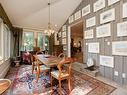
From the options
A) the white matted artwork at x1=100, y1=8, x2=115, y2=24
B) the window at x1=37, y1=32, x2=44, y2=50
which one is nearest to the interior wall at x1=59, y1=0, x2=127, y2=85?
the white matted artwork at x1=100, y1=8, x2=115, y2=24

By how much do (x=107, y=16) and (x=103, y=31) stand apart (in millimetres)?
526

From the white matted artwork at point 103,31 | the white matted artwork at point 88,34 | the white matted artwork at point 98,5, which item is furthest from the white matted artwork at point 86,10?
the white matted artwork at point 103,31

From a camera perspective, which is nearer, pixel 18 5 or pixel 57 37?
pixel 18 5

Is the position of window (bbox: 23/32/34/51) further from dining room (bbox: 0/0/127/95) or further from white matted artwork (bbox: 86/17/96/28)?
white matted artwork (bbox: 86/17/96/28)

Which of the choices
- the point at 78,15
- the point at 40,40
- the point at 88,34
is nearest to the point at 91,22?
the point at 88,34

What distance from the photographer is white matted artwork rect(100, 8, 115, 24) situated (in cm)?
337

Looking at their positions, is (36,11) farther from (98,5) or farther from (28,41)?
(98,5)

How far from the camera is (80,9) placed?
5.15 metres

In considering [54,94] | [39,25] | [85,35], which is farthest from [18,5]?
[54,94]

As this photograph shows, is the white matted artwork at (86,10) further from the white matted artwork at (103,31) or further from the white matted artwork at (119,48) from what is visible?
the white matted artwork at (119,48)

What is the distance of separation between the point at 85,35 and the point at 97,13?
3.74 feet

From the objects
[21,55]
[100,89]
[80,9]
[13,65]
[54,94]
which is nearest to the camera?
[54,94]

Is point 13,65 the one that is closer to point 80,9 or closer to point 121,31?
point 80,9

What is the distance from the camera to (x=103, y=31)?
147 inches
